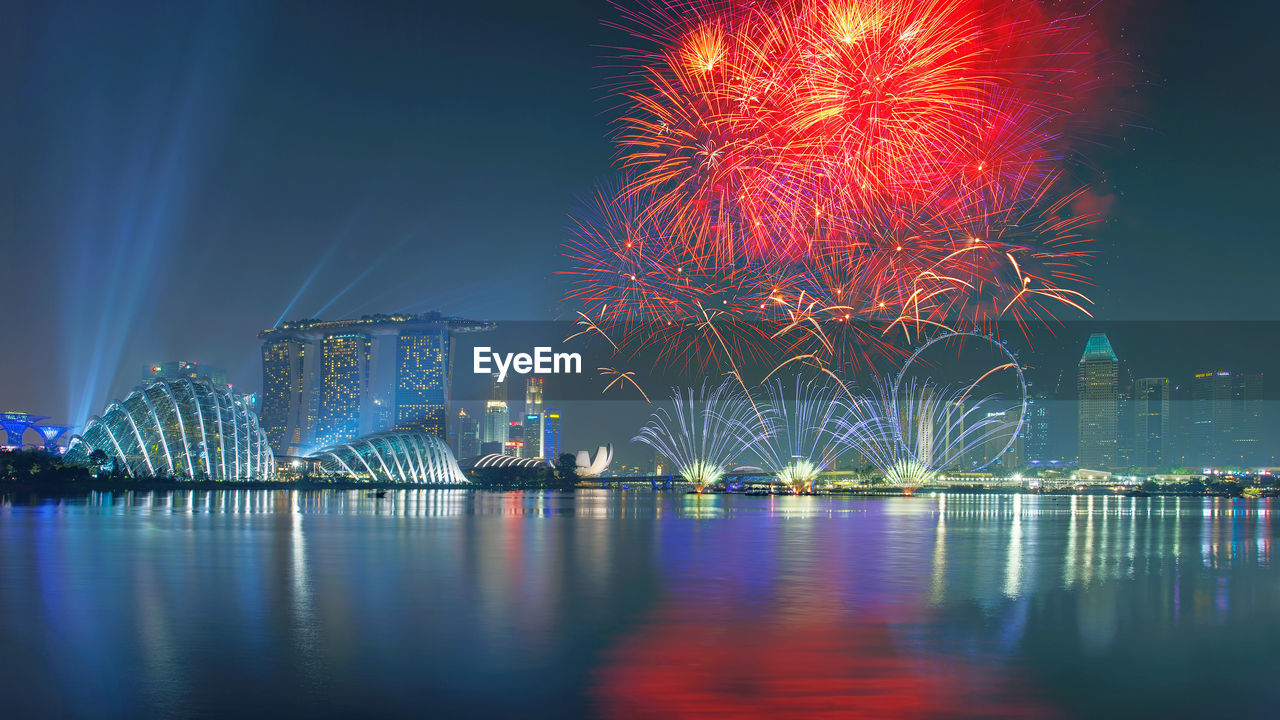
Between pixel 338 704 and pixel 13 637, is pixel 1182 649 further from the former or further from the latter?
pixel 13 637

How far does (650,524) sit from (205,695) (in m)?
48.5

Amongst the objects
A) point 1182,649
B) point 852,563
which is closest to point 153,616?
point 1182,649

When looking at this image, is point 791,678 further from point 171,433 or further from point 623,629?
point 171,433

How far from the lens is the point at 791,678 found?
15414 mm

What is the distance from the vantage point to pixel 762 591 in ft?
86.8

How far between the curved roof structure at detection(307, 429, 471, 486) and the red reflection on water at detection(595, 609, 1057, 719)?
14543 centimetres

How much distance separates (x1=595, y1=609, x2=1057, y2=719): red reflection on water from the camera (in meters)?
13.5

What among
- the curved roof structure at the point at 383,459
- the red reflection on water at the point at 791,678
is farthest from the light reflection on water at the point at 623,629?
the curved roof structure at the point at 383,459

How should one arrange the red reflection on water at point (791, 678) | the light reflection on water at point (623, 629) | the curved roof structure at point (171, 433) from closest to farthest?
1. the red reflection on water at point (791, 678)
2. the light reflection on water at point (623, 629)
3. the curved roof structure at point (171, 433)

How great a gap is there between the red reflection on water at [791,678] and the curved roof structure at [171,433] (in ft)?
396

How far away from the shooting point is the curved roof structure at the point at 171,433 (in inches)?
4889

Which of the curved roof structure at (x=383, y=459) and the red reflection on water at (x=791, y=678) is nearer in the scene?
the red reflection on water at (x=791, y=678)

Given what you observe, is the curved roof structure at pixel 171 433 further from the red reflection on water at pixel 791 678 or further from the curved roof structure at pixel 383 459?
the red reflection on water at pixel 791 678

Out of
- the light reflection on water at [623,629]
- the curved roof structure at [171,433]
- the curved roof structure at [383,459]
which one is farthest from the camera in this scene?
the curved roof structure at [383,459]
